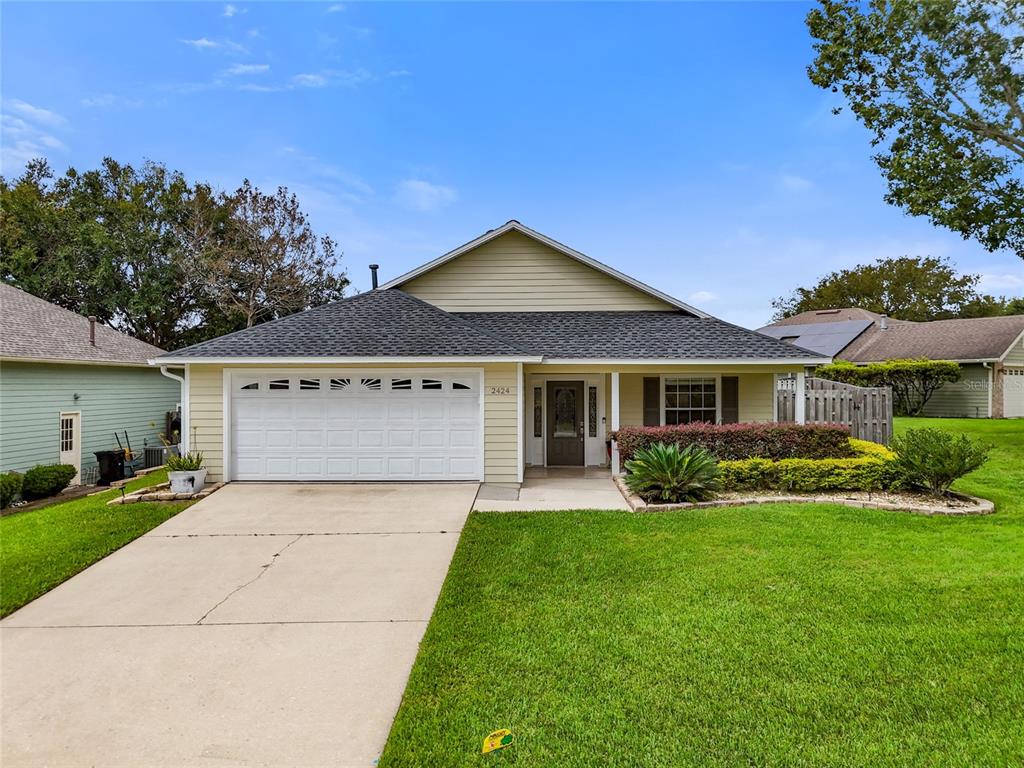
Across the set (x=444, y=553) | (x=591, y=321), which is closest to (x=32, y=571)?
(x=444, y=553)

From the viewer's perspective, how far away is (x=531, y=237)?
1321 centimetres

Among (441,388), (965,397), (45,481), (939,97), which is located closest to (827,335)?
(965,397)

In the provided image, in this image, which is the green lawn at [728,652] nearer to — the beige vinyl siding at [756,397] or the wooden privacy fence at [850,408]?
the beige vinyl siding at [756,397]

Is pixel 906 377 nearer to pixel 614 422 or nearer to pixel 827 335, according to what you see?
pixel 827 335

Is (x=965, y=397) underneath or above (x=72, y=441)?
above

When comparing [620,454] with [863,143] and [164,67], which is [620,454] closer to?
[863,143]

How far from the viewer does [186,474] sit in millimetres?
9383

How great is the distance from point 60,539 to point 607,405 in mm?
9967

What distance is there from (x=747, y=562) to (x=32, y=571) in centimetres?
795

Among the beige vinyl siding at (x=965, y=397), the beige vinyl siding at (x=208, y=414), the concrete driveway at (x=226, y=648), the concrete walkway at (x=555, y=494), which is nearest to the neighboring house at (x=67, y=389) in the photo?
the beige vinyl siding at (x=208, y=414)

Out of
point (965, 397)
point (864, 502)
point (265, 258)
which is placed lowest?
point (864, 502)

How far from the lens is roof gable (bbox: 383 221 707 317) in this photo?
13.5 metres

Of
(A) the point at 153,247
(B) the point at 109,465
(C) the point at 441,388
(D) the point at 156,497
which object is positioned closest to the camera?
(D) the point at 156,497

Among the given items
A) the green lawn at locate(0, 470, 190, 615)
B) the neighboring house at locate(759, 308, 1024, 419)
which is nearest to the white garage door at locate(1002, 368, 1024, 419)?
the neighboring house at locate(759, 308, 1024, 419)
